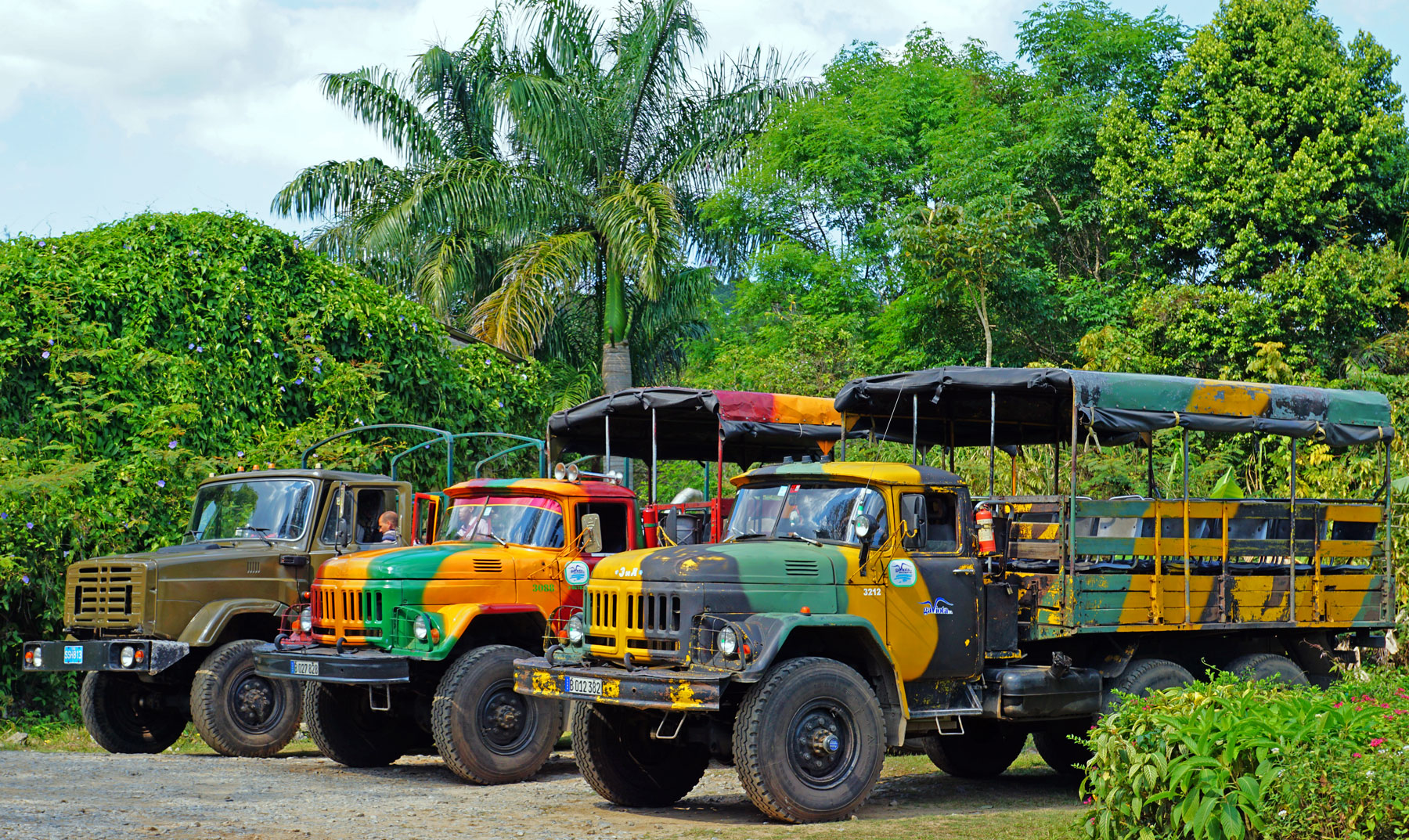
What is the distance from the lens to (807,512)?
9969mm

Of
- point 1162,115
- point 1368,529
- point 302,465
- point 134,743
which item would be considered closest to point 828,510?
point 1368,529

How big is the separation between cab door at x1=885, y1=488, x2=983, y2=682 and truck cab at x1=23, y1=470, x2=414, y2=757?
18.1ft

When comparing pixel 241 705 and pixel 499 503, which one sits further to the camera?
pixel 241 705

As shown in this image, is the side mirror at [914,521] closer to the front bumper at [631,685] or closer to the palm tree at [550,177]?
the front bumper at [631,685]

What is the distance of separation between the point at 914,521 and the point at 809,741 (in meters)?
1.80

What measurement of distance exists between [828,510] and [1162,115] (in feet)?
62.7

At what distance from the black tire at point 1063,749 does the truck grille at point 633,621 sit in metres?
3.66

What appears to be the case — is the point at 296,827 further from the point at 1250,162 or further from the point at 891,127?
the point at 891,127

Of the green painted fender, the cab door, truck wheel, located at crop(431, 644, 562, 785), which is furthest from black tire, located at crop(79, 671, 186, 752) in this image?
the cab door

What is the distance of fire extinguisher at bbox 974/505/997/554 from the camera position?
32.8ft

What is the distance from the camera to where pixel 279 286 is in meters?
18.7

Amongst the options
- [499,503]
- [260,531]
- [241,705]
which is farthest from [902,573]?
[260,531]

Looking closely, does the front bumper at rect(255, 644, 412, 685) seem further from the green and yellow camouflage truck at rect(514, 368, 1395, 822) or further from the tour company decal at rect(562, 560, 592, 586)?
the green and yellow camouflage truck at rect(514, 368, 1395, 822)

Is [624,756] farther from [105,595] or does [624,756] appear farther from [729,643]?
[105,595]
